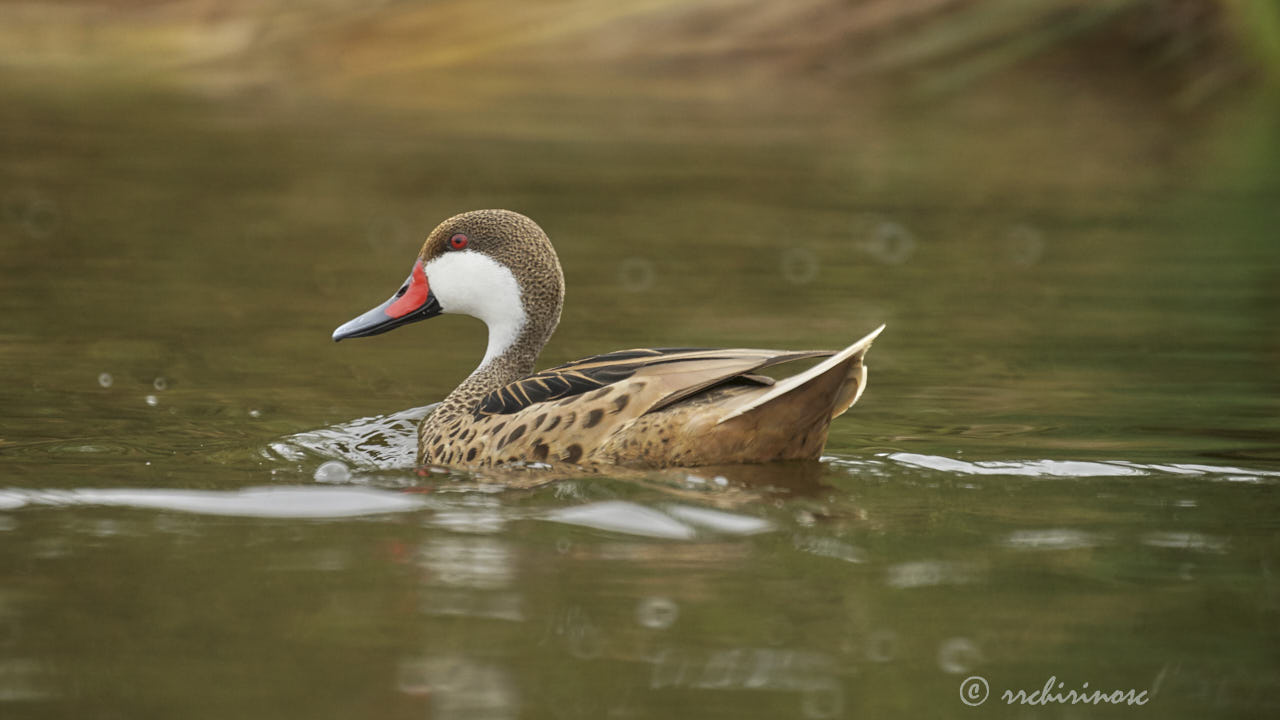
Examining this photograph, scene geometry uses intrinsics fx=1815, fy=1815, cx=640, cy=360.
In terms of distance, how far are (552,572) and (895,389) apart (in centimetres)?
344

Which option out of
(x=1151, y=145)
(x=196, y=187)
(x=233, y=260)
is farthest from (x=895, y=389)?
(x=1151, y=145)

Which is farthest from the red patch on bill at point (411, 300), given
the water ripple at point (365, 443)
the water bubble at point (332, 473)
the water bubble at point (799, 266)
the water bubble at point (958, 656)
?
the water bubble at point (799, 266)

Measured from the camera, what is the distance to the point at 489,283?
728 centimetres

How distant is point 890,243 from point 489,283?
5562 millimetres

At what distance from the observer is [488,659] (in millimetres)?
4301

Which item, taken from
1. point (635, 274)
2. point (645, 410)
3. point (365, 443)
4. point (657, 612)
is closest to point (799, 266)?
point (635, 274)

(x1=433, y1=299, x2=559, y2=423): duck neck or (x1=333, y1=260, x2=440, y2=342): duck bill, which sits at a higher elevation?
(x1=333, y1=260, x2=440, y2=342): duck bill

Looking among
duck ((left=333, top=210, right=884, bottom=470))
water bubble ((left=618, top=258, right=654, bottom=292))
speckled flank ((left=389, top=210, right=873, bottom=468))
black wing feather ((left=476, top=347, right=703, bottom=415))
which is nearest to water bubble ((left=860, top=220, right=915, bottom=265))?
water bubble ((left=618, top=258, right=654, bottom=292))

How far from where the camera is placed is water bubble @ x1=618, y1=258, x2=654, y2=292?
10.6 m

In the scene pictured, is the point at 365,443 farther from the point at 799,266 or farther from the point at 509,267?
the point at 799,266

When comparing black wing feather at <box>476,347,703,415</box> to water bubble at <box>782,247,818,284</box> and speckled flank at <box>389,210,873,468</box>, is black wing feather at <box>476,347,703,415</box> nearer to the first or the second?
speckled flank at <box>389,210,873,468</box>

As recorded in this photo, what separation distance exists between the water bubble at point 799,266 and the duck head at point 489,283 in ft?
12.3

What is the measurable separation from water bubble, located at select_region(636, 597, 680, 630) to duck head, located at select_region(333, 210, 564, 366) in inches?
108

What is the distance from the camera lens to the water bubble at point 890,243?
1178 cm
